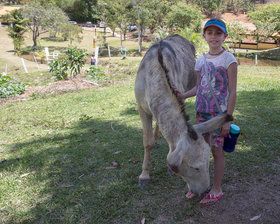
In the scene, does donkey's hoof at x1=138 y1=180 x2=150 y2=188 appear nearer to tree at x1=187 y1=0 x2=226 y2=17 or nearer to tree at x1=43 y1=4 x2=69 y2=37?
tree at x1=43 y1=4 x2=69 y2=37

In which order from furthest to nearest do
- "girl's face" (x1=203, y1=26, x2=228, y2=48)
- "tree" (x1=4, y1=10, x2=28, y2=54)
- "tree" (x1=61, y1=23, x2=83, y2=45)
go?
"tree" (x1=61, y1=23, x2=83, y2=45), "tree" (x1=4, y1=10, x2=28, y2=54), "girl's face" (x1=203, y1=26, x2=228, y2=48)

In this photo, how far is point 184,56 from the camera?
186 inches

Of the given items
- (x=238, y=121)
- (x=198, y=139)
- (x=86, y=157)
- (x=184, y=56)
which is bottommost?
(x=86, y=157)

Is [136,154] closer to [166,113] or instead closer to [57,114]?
[166,113]

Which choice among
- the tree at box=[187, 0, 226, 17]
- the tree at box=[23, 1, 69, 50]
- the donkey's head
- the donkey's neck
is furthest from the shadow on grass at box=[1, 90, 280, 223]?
the tree at box=[187, 0, 226, 17]

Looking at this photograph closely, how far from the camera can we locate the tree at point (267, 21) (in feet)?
93.2

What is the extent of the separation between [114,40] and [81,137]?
36924 mm

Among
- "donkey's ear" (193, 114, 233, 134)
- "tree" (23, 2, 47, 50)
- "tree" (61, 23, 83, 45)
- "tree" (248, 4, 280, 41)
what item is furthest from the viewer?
"tree" (61, 23, 83, 45)

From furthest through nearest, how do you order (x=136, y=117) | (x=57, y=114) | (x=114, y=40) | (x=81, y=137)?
(x=114, y=40), (x=57, y=114), (x=136, y=117), (x=81, y=137)

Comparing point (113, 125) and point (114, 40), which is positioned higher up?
point (114, 40)

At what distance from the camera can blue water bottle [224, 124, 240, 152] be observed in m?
2.86

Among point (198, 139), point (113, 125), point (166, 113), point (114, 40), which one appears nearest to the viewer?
point (198, 139)

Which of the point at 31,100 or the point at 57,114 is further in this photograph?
the point at 31,100

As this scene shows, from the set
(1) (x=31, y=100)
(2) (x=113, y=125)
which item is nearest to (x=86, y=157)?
(2) (x=113, y=125)
